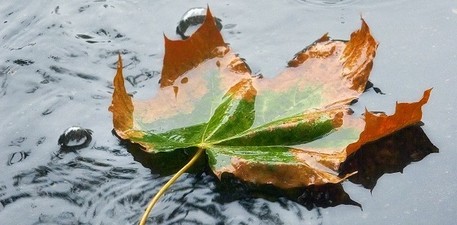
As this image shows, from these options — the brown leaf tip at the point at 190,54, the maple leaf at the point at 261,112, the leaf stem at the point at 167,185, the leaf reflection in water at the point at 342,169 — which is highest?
the brown leaf tip at the point at 190,54

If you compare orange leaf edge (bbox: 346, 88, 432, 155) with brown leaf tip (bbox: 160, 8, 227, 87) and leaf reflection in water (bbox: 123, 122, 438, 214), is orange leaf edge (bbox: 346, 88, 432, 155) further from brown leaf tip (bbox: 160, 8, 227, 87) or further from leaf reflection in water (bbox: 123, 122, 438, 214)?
brown leaf tip (bbox: 160, 8, 227, 87)

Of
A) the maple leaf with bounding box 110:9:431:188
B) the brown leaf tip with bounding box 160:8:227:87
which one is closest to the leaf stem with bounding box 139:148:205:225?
the maple leaf with bounding box 110:9:431:188

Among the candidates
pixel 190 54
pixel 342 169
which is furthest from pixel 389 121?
pixel 190 54

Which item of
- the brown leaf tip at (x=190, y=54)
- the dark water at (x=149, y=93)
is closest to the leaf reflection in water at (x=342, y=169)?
the dark water at (x=149, y=93)

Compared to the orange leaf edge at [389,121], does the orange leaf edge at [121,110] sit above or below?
above

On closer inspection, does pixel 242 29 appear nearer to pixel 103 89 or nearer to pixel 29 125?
pixel 103 89

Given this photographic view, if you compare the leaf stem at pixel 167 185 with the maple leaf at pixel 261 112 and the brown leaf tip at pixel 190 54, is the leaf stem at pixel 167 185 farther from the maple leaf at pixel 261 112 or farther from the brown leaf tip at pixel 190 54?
the brown leaf tip at pixel 190 54
